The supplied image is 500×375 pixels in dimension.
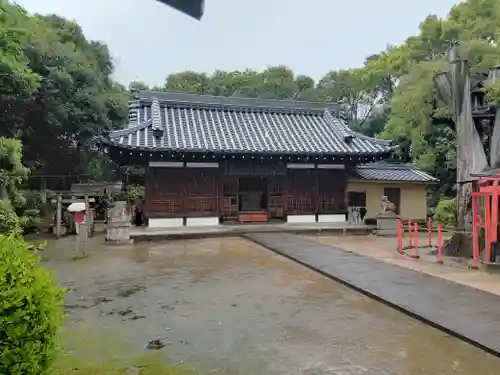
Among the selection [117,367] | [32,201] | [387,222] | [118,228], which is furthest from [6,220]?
[387,222]

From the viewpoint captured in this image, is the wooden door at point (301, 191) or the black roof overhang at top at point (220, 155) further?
the wooden door at point (301, 191)

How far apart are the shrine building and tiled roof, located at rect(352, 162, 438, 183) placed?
119mm

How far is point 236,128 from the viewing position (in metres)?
18.5

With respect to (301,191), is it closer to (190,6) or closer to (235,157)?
(235,157)

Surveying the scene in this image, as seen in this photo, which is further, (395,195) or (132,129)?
(395,195)

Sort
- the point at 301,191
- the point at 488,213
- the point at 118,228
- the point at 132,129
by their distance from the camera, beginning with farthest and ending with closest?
the point at 301,191 < the point at 132,129 < the point at 118,228 < the point at 488,213

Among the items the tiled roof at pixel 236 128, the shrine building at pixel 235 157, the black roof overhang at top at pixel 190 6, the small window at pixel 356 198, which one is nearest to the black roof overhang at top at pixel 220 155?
the shrine building at pixel 235 157

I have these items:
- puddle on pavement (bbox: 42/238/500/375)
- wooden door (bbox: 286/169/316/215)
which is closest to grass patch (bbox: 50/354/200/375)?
puddle on pavement (bbox: 42/238/500/375)

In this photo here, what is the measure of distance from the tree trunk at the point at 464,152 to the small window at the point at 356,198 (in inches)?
334

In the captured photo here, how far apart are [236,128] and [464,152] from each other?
33.0ft

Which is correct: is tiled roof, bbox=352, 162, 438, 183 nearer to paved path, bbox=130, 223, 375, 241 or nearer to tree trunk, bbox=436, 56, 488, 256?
paved path, bbox=130, 223, 375, 241

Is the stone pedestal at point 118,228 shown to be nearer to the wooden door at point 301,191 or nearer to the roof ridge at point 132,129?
the roof ridge at point 132,129

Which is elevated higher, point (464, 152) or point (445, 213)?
point (464, 152)

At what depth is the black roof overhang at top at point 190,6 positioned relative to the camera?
1595mm
